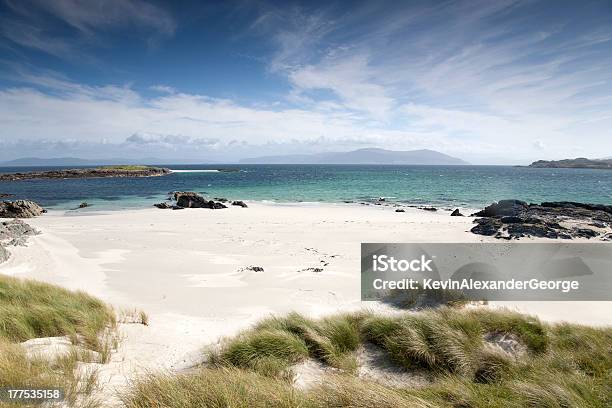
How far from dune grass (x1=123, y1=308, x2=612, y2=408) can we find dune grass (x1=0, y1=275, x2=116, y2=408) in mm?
953

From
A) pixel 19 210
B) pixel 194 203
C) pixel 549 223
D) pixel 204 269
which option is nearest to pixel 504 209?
pixel 549 223

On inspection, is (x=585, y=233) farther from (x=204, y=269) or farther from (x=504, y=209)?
(x=204, y=269)

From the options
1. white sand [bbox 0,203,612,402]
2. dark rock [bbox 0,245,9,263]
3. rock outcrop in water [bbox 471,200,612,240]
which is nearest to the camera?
white sand [bbox 0,203,612,402]

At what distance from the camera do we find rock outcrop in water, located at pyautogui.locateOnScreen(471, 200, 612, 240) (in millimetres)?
18984

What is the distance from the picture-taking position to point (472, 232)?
20.7 metres

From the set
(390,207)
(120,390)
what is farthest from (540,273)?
(390,207)

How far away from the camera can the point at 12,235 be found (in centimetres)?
1758

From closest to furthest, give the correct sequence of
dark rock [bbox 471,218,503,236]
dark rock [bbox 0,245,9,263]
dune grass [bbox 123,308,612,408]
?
dune grass [bbox 123,308,612,408], dark rock [bbox 0,245,9,263], dark rock [bbox 471,218,503,236]

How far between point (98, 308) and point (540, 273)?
13.9m

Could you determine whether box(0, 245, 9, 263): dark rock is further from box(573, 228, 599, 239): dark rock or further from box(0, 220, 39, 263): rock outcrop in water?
box(573, 228, 599, 239): dark rock

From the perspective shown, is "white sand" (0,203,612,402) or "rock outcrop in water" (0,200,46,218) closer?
"white sand" (0,203,612,402)

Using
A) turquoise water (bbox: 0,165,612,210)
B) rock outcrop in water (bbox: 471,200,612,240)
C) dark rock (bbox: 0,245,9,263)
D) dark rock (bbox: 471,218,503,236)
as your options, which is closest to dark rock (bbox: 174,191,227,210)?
turquoise water (bbox: 0,165,612,210)

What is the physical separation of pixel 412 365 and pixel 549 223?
19656 mm

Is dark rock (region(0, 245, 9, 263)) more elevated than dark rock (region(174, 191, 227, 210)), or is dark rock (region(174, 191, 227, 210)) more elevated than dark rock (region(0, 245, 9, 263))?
dark rock (region(174, 191, 227, 210))
